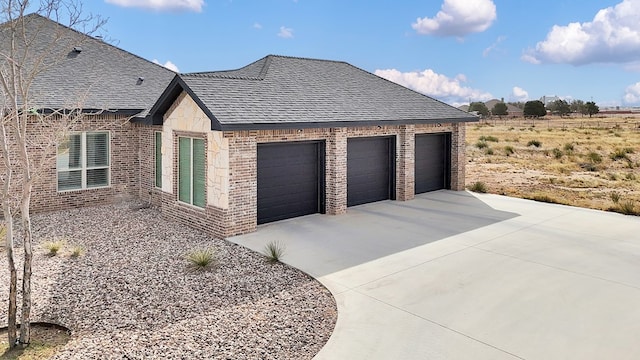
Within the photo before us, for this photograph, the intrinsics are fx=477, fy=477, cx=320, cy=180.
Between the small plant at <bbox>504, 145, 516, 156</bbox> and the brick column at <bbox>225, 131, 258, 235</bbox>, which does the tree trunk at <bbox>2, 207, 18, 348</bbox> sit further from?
the small plant at <bbox>504, 145, 516, 156</bbox>

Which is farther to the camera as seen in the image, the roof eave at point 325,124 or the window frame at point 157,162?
the window frame at point 157,162

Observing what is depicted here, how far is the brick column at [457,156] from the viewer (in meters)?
18.8

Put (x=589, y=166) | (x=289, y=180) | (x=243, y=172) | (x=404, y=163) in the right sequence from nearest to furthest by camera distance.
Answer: (x=243, y=172) → (x=289, y=180) → (x=404, y=163) → (x=589, y=166)

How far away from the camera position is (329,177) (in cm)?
1428

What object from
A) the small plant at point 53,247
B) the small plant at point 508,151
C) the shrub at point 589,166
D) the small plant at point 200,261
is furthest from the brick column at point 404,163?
the small plant at point 508,151

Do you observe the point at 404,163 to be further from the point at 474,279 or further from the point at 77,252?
the point at 77,252

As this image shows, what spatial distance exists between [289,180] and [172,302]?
6.50 meters

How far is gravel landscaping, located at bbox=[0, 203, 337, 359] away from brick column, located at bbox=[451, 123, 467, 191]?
1081 cm

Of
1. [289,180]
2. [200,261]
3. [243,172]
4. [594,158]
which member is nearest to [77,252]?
[200,261]

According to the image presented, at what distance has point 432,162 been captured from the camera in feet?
61.1

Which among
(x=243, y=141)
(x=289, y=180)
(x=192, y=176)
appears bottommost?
(x=289, y=180)

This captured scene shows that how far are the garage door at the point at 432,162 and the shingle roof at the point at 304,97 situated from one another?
1.14m

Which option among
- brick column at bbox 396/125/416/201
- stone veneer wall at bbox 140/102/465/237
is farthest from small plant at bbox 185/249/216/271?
brick column at bbox 396/125/416/201

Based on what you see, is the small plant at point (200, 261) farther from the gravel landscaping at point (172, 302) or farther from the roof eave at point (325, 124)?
the roof eave at point (325, 124)
